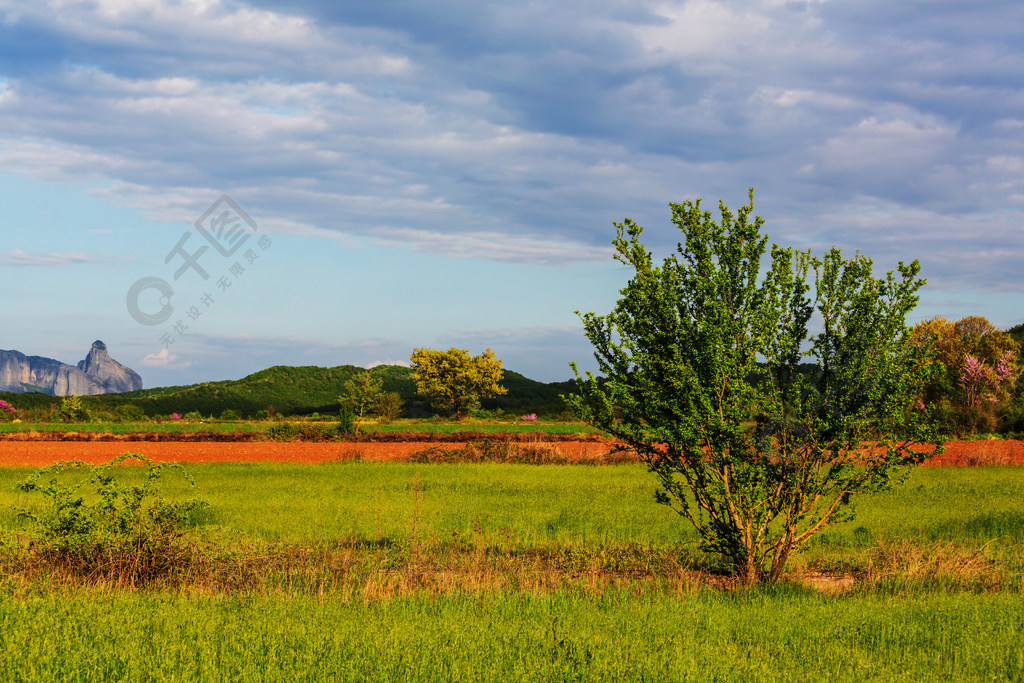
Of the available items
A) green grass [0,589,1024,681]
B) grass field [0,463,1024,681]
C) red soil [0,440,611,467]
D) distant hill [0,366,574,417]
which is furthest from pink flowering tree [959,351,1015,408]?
distant hill [0,366,574,417]

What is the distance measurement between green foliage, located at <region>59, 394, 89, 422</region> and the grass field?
2208 inches

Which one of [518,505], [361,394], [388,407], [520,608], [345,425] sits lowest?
[518,505]

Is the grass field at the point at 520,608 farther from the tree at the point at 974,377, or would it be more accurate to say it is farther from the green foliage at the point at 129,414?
the green foliage at the point at 129,414

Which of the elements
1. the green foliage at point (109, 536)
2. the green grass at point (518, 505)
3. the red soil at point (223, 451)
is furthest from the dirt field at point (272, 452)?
the green foliage at point (109, 536)

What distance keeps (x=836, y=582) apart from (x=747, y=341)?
392 cm

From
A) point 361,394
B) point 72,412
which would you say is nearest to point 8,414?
point 72,412

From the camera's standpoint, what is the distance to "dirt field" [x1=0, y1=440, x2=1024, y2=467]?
3164 centimetres

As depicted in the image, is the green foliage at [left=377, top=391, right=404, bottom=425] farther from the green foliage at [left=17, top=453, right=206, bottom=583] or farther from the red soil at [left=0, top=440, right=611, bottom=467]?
the green foliage at [left=17, top=453, right=206, bottom=583]

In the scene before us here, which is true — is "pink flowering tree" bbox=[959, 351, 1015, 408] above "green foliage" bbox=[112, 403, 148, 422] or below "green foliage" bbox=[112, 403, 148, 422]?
above

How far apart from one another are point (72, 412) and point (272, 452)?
1541 inches

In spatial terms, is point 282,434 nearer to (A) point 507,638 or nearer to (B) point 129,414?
(B) point 129,414

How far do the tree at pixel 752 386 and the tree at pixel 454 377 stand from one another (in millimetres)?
70491

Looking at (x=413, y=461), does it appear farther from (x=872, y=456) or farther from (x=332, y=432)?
(x=872, y=456)

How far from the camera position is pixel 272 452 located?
119 feet
